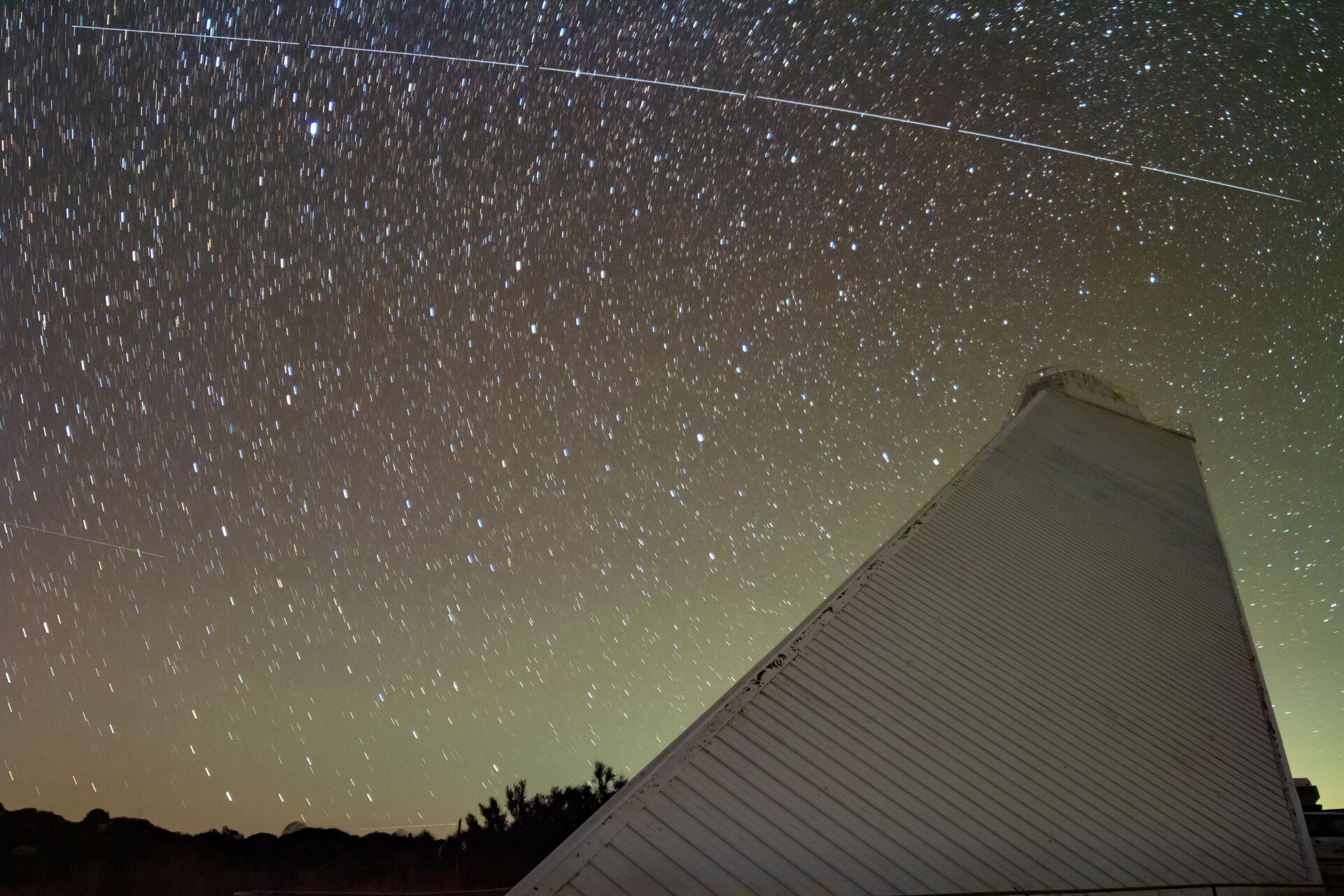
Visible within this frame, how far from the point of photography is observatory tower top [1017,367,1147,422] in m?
18.8

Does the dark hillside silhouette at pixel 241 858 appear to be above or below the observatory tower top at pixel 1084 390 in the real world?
below

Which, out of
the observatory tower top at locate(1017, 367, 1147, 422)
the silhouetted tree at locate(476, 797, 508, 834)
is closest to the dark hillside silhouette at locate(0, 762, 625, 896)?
the silhouetted tree at locate(476, 797, 508, 834)

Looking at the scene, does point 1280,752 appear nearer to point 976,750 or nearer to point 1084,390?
point 976,750

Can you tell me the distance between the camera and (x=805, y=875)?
498 cm

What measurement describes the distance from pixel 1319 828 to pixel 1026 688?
5643 millimetres

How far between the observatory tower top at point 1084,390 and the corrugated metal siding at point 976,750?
28.8 feet

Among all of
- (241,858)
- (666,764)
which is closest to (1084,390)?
(666,764)

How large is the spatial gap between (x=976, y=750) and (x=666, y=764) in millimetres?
2753

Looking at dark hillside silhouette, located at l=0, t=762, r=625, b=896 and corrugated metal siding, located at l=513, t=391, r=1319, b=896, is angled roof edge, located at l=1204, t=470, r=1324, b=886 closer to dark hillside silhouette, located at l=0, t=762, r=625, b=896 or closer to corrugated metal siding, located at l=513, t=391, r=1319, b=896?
corrugated metal siding, located at l=513, t=391, r=1319, b=896

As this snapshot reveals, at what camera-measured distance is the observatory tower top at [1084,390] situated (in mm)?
18766

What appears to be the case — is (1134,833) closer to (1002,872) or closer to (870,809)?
(1002,872)

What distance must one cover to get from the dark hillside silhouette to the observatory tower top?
16.4 metres

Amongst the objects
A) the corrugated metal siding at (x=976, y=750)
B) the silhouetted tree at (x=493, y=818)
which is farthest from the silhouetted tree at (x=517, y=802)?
the corrugated metal siding at (x=976, y=750)

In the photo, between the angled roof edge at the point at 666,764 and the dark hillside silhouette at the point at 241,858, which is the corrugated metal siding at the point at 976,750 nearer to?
the angled roof edge at the point at 666,764
